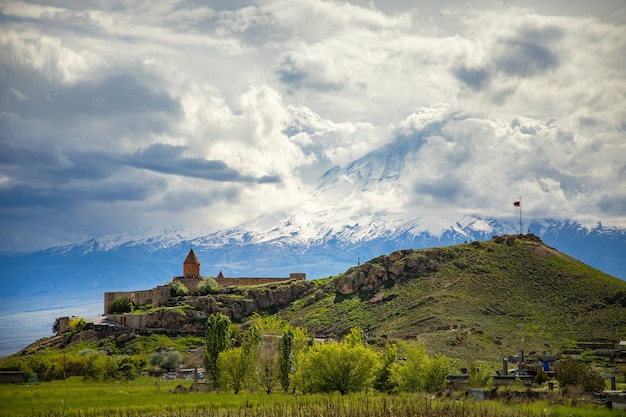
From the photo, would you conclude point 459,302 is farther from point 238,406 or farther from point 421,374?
point 238,406

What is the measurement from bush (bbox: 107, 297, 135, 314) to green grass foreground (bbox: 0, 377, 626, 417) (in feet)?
281

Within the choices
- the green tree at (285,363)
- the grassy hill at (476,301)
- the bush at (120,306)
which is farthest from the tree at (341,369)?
the bush at (120,306)

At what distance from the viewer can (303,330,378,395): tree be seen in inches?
2559

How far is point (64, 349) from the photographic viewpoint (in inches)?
4860

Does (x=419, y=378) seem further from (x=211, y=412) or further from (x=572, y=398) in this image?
(x=211, y=412)

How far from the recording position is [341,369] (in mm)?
65000

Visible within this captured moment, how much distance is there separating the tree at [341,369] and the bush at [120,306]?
90176mm

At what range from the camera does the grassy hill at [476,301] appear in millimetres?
111375

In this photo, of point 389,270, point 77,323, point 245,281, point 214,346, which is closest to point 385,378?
point 214,346

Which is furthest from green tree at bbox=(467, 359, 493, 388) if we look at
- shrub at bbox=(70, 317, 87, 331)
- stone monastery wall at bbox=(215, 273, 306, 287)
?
stone monastery wall at bbox=(215, 273, 306, 287)

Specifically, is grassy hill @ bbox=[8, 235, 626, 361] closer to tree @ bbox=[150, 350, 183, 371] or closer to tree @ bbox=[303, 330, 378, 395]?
tree @ bbox=[150, 350, 183, 371]

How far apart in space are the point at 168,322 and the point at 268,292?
27013 mm

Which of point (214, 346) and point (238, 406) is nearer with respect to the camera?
point (238, 406)

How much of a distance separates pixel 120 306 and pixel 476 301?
222 ft
